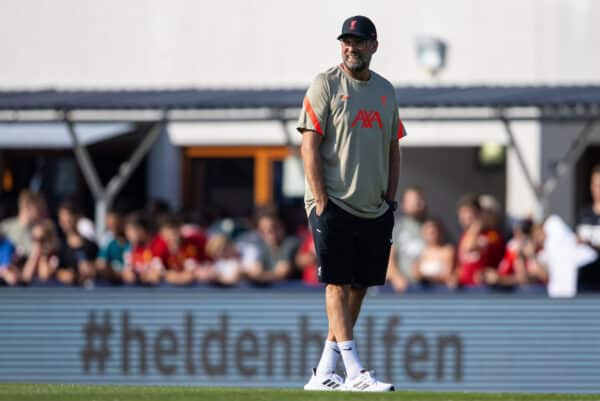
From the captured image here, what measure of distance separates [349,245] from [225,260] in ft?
20.7

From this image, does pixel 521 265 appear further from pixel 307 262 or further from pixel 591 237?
pixel 307 262

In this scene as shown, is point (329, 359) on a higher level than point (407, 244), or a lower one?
lower

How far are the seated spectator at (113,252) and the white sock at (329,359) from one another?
6164mm

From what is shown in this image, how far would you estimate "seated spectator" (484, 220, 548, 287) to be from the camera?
14.1 m

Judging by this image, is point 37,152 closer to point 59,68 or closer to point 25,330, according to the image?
point 59,68

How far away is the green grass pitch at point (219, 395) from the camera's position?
8133 mm

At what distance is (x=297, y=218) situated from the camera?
20.2 metres

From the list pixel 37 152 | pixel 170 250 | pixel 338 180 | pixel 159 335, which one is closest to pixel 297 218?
pixel 37 152

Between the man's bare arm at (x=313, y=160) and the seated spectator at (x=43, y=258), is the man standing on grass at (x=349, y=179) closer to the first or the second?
the man's bare arm at (x=313, y=160)

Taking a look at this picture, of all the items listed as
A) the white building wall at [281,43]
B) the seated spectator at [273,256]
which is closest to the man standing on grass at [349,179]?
the seated spectator at [273,256]

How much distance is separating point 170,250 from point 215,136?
22.9 feet

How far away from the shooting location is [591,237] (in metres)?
13.7

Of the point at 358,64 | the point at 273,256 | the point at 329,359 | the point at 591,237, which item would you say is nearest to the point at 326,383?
the point at 329,359

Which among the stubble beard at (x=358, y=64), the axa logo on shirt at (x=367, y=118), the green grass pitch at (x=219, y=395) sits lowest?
the green grass pitch at (x=219, y=395)
